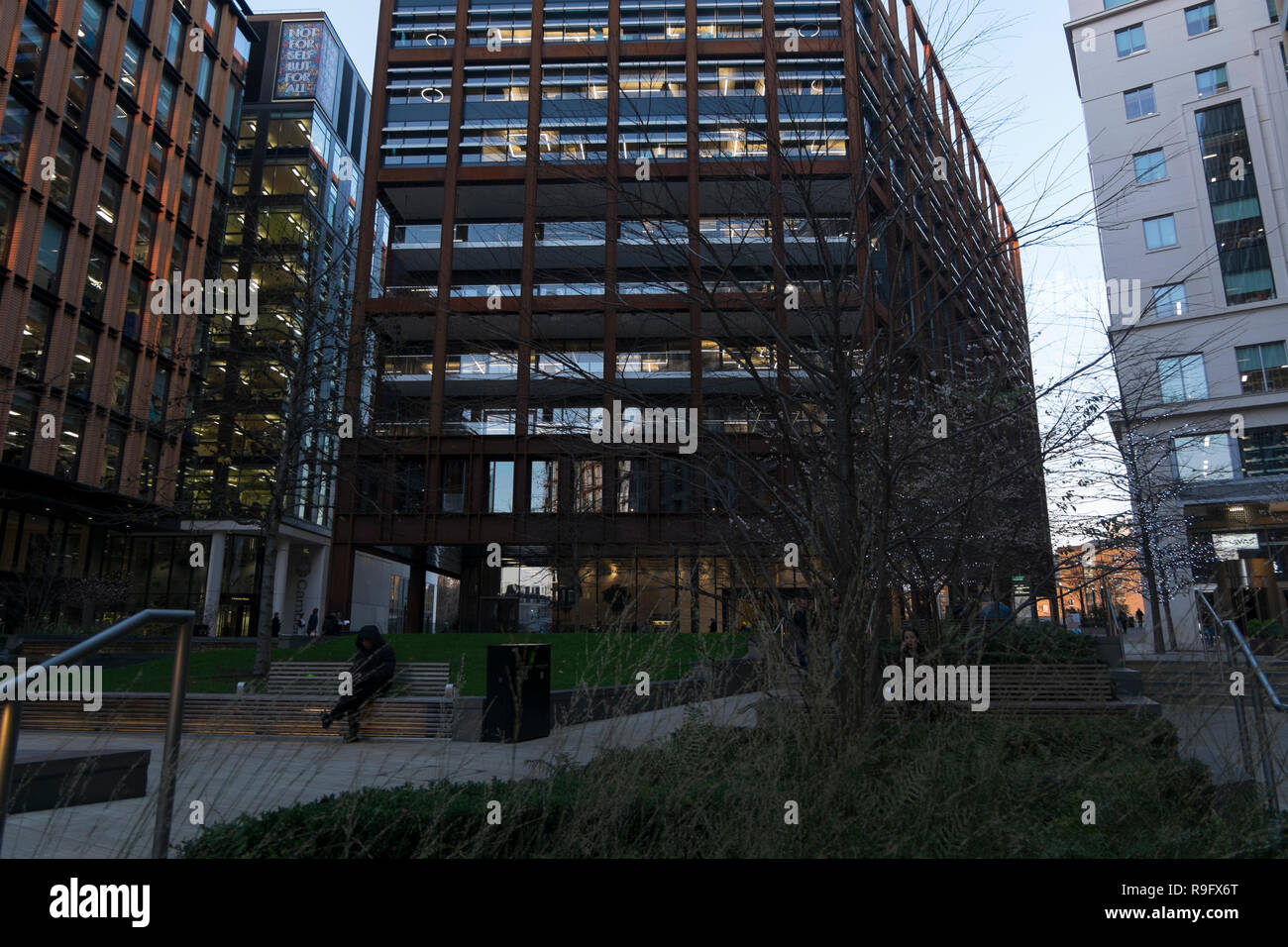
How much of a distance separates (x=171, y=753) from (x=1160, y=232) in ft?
145

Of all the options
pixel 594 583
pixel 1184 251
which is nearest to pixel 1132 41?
pixel 1184 251

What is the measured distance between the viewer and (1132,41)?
4031 cm

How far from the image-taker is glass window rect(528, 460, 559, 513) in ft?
111

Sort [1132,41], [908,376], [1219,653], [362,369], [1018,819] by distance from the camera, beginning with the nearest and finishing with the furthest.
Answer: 1. [1018,819]
2. [1219,653]
3. [908,376]
4. [362,369]
5. [1132,41]

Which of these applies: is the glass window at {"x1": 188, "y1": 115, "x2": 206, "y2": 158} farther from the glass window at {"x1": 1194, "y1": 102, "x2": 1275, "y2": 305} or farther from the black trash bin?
the glass window at {"x1": 1194, "y1": 102, "x2": 1275, "y2": 305}

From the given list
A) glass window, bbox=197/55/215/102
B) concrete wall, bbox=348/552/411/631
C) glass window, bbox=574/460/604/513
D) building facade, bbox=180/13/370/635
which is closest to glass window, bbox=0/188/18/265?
building facade, bbox=180/13/370/635

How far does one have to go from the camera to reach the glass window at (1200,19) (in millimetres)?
38125

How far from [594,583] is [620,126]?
30.2m

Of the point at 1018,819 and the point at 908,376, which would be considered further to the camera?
the point at 908,376

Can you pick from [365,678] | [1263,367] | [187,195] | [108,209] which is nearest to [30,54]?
[108,209]

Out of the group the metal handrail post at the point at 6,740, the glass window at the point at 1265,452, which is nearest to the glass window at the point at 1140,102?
the glass window at the point at 1265,452

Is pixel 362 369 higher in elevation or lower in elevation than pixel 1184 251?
lower

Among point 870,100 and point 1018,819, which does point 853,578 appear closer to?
point 1018,819

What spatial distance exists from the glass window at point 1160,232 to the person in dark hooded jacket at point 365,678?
131 feet
